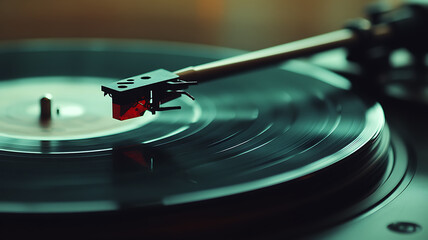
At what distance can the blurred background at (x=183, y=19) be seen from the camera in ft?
6.50

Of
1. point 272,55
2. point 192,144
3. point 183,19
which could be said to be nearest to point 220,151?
point 192,144

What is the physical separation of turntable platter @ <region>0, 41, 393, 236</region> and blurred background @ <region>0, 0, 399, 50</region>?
37.1 inches

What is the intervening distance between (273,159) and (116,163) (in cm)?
17

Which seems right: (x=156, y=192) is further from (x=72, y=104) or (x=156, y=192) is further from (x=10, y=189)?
(x=72, y=104)

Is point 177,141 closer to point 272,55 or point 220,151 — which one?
point 220,151

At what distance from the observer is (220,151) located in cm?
67

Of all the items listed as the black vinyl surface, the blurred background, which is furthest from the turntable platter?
the blurred background

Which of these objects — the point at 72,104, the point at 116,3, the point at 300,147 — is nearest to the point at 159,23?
the point at 116,3

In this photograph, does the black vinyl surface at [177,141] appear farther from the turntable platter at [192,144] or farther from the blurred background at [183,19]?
the blurred background at [183,19]

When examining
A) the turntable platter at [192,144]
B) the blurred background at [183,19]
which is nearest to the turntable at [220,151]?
the turntable platter at [192,144]

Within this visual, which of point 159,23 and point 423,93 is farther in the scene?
point 159,23

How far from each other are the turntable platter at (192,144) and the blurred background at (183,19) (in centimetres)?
94

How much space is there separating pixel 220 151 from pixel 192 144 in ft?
0.14

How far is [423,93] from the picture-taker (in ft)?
3.34
